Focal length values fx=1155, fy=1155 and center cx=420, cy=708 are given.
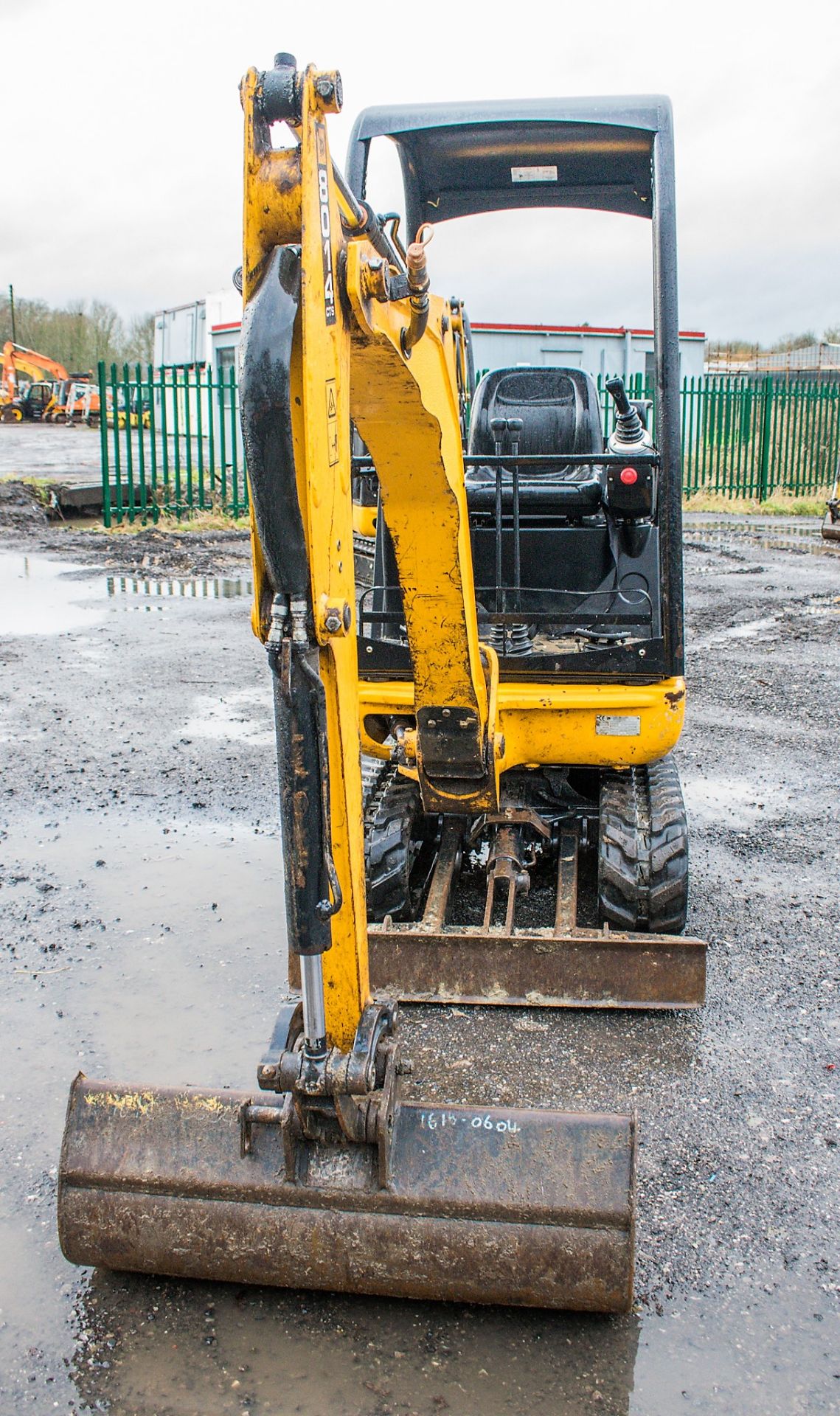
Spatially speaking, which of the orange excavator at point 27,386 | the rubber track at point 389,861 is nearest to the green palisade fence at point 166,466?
the rubber track at point 389,861

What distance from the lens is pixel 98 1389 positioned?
2.59 meters

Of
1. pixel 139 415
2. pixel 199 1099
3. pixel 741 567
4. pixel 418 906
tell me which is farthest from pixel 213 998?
pixel 139 415

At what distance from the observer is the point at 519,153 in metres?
4.67

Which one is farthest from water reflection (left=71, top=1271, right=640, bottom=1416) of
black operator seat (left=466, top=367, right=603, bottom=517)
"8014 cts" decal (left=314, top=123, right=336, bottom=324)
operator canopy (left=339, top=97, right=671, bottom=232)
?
operator canopy (left=339, top=97, right=671, bottom=232)

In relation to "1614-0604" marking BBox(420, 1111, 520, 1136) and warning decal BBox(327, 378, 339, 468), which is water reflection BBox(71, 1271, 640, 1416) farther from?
warning decal BBox(327, 378, 339, 468)

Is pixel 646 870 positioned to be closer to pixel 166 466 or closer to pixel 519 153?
pixel 519 153

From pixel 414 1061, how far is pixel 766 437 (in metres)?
20.6

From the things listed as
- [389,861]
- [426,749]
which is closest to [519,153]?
[426,749]

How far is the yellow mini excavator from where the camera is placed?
2.30 meters

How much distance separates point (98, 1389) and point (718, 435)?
21.6m

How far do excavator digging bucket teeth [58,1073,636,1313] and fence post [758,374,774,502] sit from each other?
21.2m

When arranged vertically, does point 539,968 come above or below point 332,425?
below

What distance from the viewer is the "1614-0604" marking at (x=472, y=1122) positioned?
2721mm

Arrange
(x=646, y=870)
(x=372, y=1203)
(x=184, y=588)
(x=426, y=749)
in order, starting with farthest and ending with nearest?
1. (x=184, y=588)
2. (x=646, y=870)
3. (x=426, y=749)
4. (x=372, y=1203)
